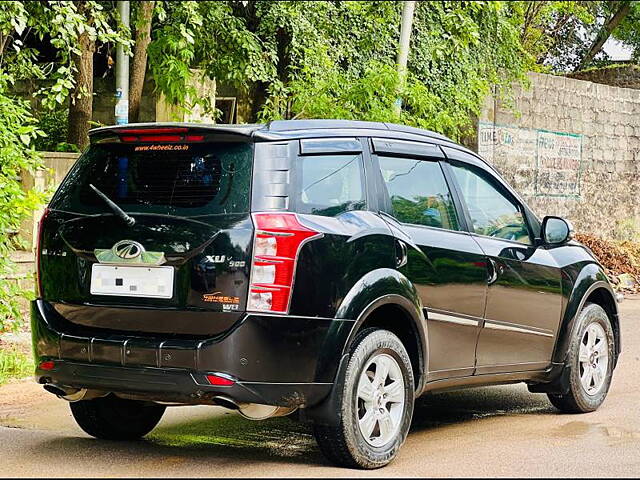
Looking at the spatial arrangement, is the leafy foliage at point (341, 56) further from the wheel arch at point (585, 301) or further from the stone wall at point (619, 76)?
the wheel arch at point (585, 301)

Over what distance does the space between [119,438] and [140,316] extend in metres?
1.44

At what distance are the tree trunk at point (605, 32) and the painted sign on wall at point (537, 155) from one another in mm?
11580

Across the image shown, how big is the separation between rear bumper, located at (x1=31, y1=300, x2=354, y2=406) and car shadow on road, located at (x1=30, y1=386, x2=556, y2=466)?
663 mm

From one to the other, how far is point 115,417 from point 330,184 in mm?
2011

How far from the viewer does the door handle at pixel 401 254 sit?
6.50 metres

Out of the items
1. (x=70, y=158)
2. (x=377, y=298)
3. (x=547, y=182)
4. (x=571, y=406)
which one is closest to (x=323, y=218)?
(x=377, y=298)

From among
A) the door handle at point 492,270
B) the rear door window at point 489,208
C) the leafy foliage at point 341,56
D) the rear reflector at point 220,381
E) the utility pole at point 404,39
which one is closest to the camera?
the rear reflector at point 220,381

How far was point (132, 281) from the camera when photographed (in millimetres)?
6039

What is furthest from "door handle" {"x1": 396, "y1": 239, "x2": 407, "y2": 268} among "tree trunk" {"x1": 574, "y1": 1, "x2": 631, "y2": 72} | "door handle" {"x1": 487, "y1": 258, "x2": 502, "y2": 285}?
"tree trunk" {"x1": 574, "y1": 1, "x2": 631, "y2": 72}

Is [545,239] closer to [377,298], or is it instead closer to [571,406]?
[571,406]

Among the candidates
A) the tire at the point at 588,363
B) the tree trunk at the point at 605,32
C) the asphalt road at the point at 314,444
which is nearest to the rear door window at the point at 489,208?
the tire at the point at 588,363

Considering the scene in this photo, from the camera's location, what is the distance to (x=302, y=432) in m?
7.44

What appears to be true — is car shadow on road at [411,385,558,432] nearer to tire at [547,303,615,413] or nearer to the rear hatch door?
tire at [547,303,615,413]

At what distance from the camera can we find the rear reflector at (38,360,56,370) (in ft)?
20.4
